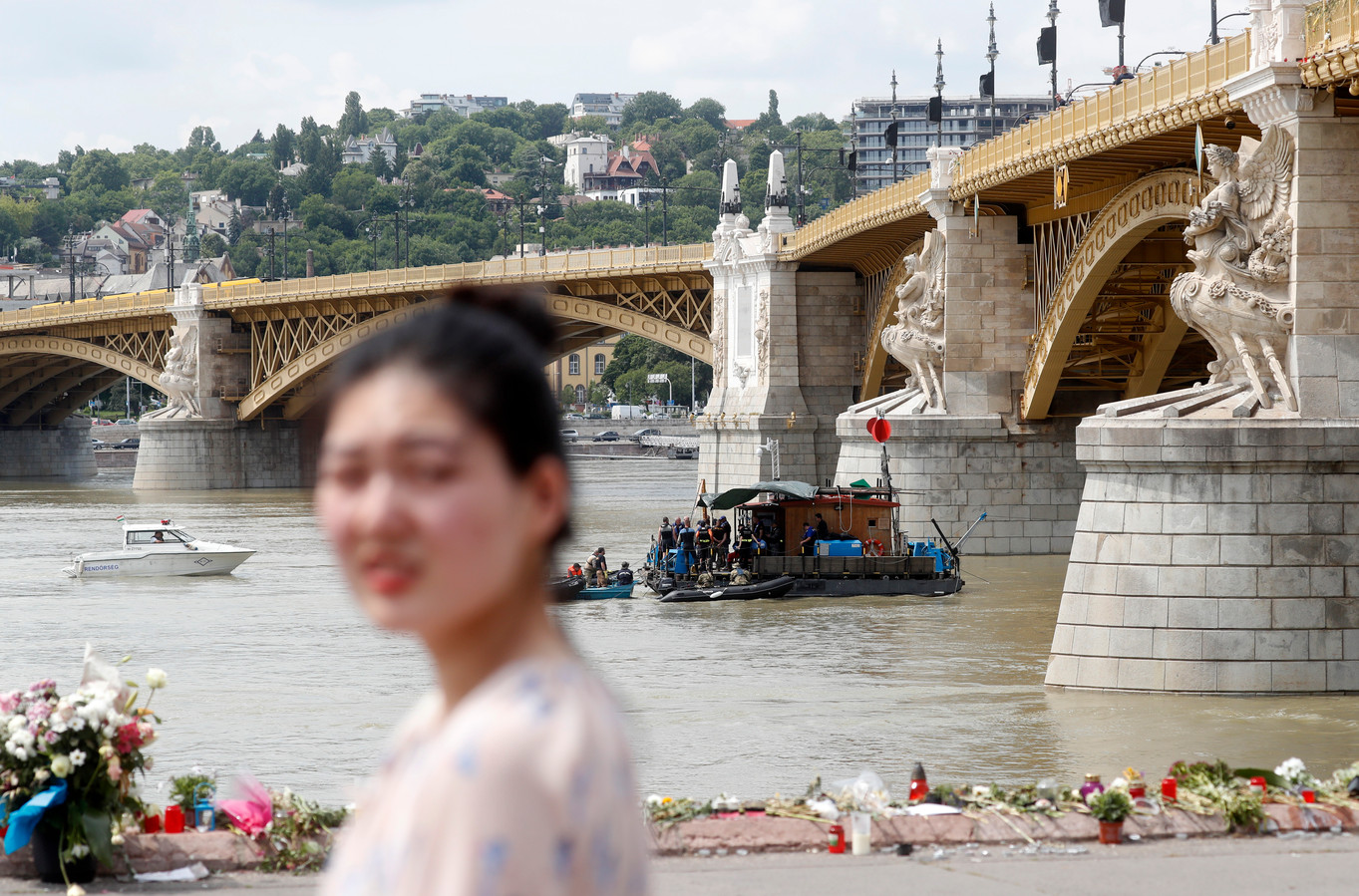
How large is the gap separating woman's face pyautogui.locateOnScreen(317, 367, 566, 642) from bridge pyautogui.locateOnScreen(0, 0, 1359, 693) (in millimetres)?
234

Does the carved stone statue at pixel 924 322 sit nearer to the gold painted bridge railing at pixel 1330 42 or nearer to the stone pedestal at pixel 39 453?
the gold painted bridge railing at pixel 1330 42

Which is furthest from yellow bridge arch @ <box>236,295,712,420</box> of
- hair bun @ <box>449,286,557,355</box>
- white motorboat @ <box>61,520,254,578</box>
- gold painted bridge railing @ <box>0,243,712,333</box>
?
hair bun @ <box>449,286,557,355</box>

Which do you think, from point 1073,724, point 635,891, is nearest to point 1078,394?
point 1073,724

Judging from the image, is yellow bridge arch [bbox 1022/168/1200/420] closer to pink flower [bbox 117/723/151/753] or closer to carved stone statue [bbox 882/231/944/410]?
carved stone statue [bbox 882/231/944/410]

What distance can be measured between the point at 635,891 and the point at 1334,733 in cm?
1680

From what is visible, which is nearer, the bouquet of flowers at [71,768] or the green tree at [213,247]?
the bouquet of flowers at [71,768]

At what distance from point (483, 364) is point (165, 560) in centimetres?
4012

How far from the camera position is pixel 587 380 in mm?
157500

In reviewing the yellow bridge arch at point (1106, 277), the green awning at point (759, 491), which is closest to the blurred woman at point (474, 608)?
the yellow bridge arch at point (1106, 277)

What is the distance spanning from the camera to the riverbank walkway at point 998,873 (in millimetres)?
8109

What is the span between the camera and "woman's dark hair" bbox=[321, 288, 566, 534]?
6.72 ft

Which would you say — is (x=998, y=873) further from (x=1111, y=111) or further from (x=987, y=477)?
(x=987, y=477)

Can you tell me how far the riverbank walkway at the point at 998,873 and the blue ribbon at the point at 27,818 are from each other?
0.72 ft

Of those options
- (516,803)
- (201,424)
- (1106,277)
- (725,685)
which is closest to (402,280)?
(201,424)
